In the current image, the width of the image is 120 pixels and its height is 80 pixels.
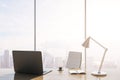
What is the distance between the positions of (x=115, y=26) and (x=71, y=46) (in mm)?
993

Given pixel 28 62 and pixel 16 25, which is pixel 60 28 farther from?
pixel 28 62

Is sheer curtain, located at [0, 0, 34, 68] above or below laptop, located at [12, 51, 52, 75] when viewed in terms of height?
above

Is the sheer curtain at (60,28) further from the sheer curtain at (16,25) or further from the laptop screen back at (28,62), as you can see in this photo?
the laptop screen back at (28,62)

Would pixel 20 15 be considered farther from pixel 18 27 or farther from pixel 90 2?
pixel 90 2

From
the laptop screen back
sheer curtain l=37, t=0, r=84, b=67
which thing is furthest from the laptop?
sheer curtain l=37, t=0, r=84, b=67

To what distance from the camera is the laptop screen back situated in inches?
93.7

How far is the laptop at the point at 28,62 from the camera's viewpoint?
93.7 inches

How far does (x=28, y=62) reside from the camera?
8.04ft

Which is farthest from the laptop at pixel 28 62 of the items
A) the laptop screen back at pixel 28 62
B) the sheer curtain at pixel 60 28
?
the sheer curtain at pixel 60 28

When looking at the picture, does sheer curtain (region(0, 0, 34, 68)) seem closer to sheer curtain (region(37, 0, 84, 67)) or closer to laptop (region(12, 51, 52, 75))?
sheer curtain (region(37, 0, 84, 67))

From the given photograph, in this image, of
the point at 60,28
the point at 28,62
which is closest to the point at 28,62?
the point at 28,62

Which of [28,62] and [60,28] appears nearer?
[28,62]

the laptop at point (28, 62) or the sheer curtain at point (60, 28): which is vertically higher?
the sheer curtain at point (60, 28)

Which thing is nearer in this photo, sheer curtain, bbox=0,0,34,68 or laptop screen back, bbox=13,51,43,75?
laptop screen back, bbox=13,51,43,75
